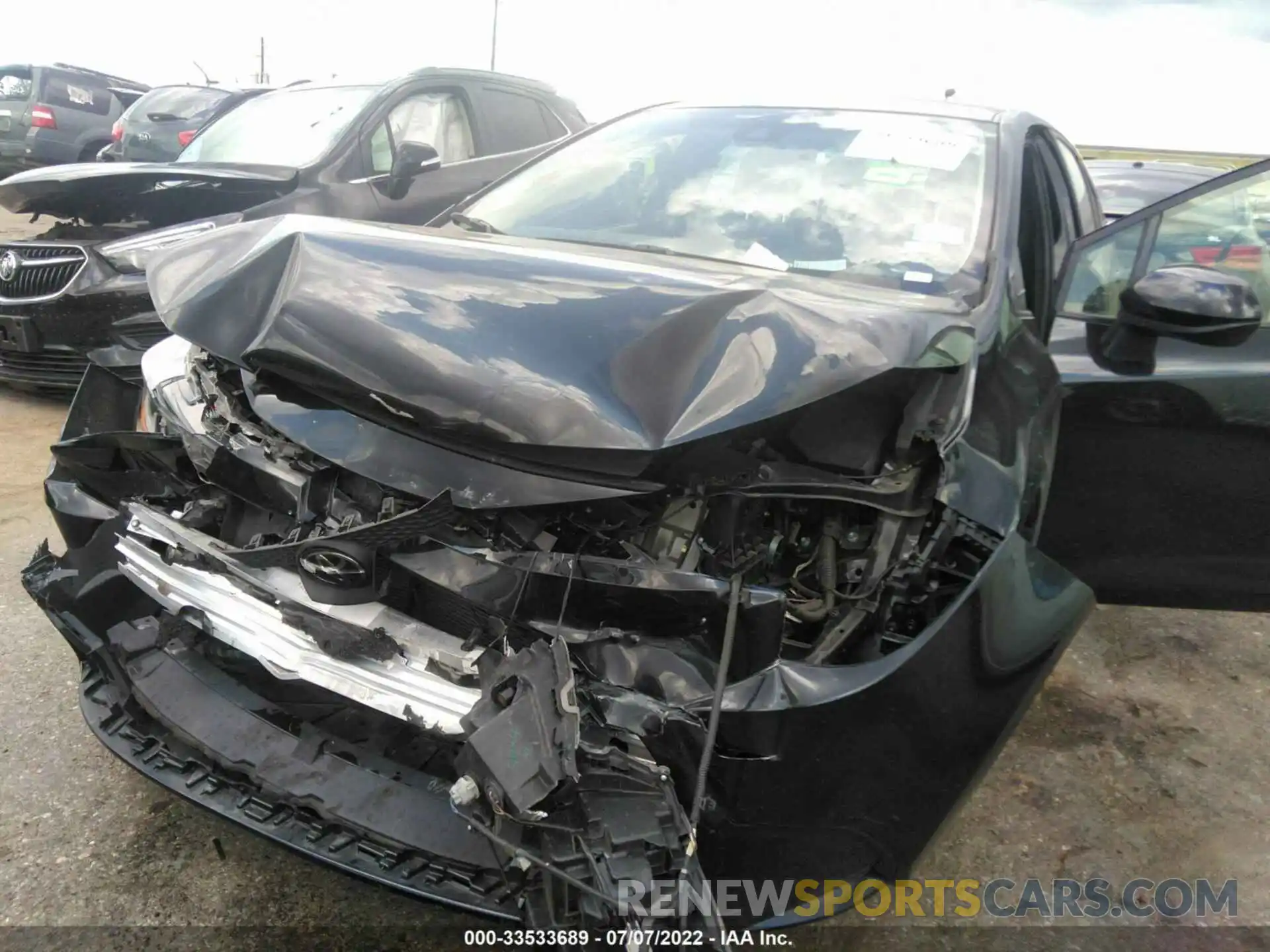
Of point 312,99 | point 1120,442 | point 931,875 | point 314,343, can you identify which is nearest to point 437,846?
point 314,343

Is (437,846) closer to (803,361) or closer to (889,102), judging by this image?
(803,361)

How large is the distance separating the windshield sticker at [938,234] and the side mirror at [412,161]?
3241mm

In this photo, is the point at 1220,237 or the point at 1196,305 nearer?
the point at 1196,305

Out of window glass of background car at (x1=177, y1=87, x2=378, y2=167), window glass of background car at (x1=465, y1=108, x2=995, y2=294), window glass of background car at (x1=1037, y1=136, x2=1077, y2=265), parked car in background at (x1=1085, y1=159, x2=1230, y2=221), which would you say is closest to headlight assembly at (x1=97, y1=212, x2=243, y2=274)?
window glass of background car at (x1=177, y1=87, x2=378, y2=167)

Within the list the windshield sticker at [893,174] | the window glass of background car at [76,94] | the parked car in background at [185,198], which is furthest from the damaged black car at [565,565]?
the window glass of background car at [76,94]

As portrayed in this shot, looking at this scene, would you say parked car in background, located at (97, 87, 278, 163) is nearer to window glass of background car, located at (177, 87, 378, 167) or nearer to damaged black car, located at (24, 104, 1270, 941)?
window glass of background car, located at (177, 87, 378, 167)

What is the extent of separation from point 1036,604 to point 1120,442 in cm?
107

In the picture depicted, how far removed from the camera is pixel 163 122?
707 cm

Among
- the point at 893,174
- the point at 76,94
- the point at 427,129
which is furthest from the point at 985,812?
the point at 76,94

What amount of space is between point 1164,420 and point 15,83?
46.5 feet

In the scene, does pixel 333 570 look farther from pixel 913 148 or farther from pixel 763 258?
pixel 913 148

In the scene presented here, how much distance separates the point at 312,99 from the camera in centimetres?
558

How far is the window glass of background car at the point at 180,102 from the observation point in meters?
7.32

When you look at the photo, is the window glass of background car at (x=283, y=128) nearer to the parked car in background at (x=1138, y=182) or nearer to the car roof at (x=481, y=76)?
the car roof at (x=481, y=76)
